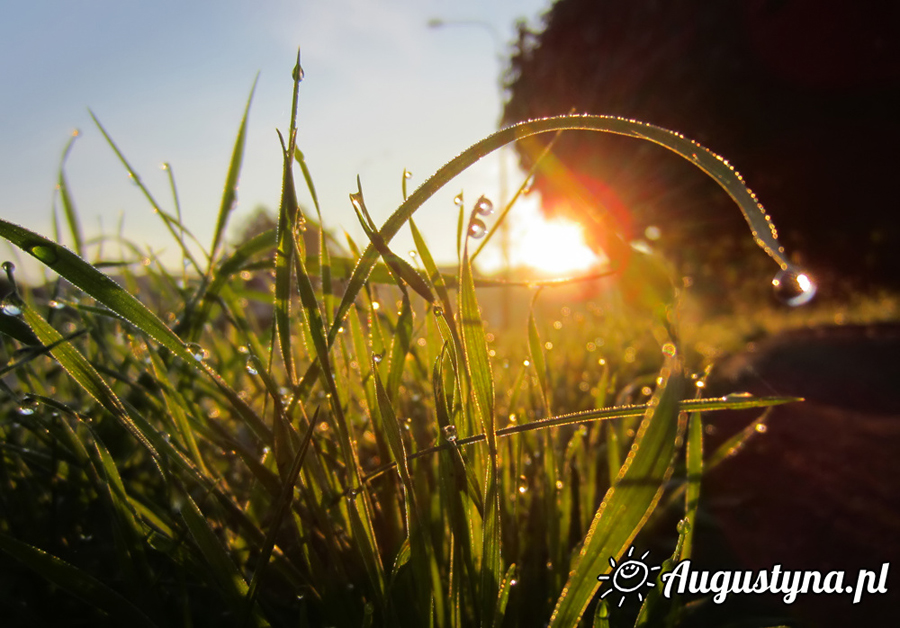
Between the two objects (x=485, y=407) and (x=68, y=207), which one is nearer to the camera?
(x=485, y=407)

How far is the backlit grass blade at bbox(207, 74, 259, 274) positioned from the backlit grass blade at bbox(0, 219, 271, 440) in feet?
0.90

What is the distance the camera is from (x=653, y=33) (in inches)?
169

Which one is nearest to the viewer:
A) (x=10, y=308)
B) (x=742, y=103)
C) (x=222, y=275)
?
(x=10, y=308)

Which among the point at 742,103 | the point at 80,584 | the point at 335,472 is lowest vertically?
the point at 80,584

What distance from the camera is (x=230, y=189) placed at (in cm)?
72

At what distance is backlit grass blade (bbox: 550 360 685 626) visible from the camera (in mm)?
381

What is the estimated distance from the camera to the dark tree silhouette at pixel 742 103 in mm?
3672

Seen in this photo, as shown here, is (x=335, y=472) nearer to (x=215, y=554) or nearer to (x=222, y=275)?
(x=215, y=554)

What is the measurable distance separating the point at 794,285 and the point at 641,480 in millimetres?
213

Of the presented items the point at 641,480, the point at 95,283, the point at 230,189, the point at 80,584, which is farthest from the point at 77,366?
the point at 641,480

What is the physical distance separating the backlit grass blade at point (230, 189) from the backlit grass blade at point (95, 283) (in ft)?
0.90

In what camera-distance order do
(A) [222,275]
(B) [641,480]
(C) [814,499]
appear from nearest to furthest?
1. (B) [641,480]
2. (A) [222,275]
3. (C) [814,499]

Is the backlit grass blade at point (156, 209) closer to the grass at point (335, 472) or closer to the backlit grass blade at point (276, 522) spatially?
the grass at point (335, 472)

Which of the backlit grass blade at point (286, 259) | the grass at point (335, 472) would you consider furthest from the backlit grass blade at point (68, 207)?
the backlit grass blade at point (286, 259)
